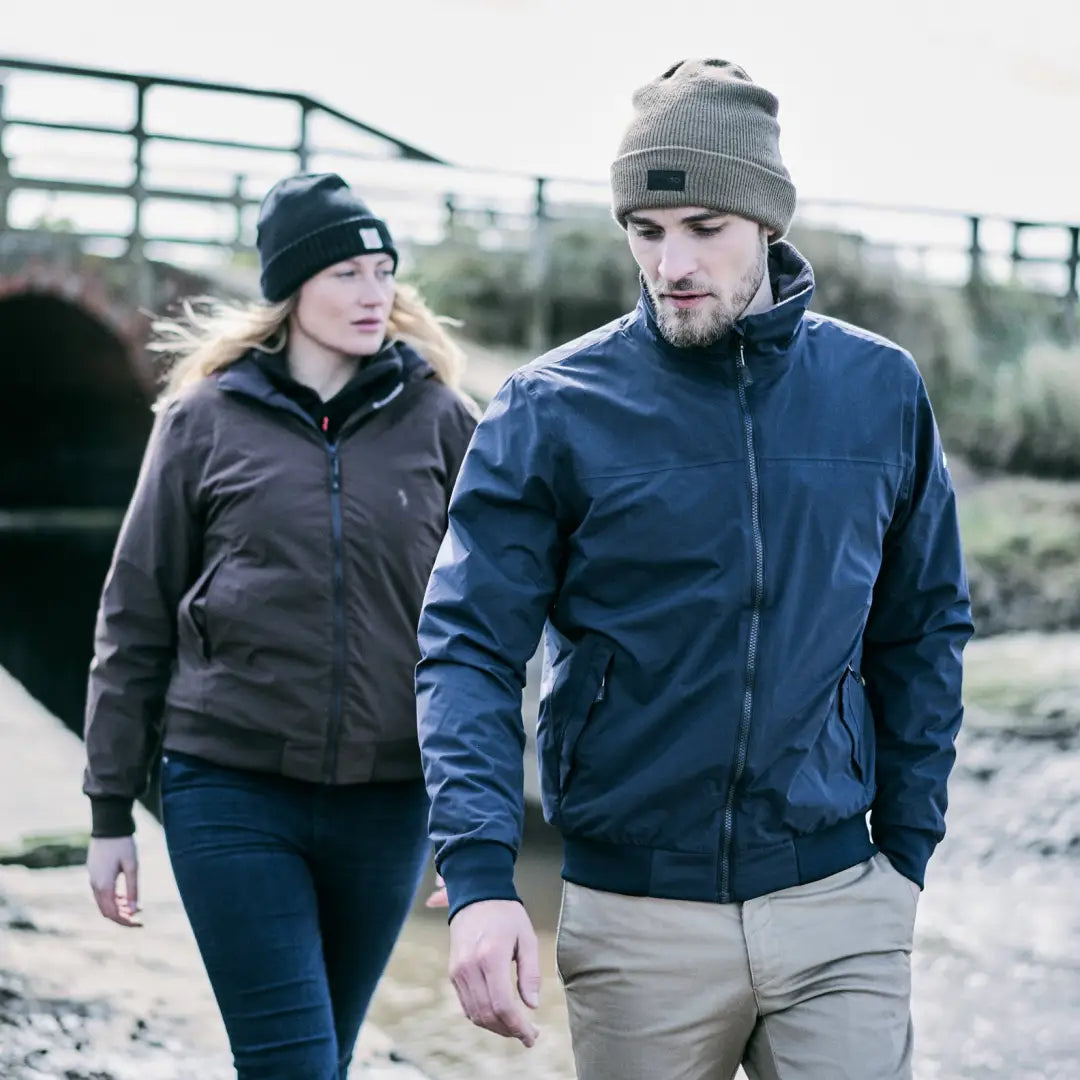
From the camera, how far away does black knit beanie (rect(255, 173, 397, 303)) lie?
2992mm

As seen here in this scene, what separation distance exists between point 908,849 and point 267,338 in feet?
4.61

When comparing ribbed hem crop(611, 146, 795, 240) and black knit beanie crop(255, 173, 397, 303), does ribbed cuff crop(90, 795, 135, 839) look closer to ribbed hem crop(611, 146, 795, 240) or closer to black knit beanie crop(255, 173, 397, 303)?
black knit beanie crop(255, 173, 397, 303)

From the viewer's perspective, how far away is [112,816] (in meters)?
2.85

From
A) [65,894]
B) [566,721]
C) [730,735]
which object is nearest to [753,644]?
[730,735]

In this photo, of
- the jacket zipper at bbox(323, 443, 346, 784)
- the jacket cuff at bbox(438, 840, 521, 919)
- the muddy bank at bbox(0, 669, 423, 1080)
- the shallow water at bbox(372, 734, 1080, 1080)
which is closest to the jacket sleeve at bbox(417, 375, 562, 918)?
the jacket cuff at bbox(438, 840, 521, 919)

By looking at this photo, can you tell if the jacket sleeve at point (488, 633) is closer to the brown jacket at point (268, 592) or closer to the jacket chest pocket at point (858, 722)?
the jacket chest pocket at point (858, 722)

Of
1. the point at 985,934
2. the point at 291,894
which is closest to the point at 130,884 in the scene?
the point at 291,894

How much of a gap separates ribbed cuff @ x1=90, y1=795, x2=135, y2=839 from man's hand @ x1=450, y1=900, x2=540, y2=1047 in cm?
113

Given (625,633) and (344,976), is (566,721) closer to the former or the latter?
(625,633)

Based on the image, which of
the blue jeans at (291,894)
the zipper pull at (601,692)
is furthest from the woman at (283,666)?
the zipper pull at (601,692)

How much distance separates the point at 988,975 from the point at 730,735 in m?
3.90

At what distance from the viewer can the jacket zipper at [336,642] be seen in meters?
2.70

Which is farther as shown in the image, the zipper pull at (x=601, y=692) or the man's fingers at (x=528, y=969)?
the zipper pull at (x=601, y=692)

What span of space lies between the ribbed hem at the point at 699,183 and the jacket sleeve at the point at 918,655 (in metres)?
0.30
